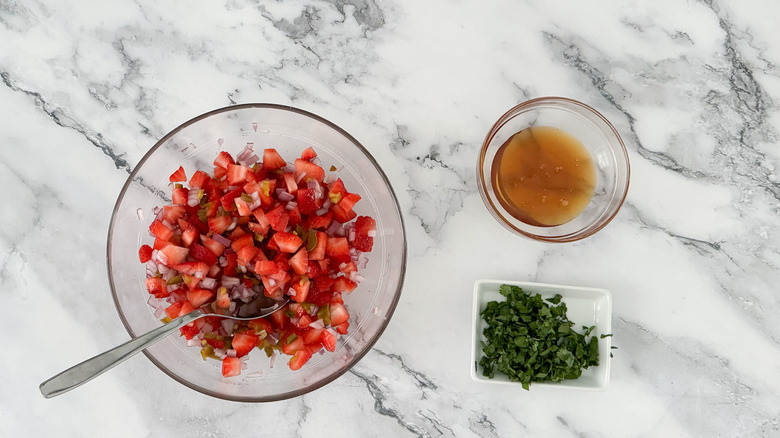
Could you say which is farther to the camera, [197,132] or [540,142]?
[540,142]

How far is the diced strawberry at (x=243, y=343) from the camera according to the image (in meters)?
1.42

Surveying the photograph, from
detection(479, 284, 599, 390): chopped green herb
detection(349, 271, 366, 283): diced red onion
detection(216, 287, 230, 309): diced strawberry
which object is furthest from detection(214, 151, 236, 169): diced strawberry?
detection(479, 284, 599, 390): chopped green herb

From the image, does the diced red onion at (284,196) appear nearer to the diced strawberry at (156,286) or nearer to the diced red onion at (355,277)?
the diced red onion at (355,277)

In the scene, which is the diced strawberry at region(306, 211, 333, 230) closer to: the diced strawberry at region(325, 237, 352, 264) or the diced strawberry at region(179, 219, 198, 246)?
the diced strawberry at region(325, 237, 352, 264)

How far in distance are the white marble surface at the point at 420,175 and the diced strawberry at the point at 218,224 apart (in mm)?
414

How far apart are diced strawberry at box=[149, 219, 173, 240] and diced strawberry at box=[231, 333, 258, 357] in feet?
0.96

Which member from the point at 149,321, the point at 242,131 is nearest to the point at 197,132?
the point at 242,131

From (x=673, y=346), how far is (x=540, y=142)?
2.32 ft

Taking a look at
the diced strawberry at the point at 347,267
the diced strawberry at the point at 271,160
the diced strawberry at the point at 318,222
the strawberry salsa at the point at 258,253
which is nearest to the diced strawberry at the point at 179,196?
the strawberry salsa at the point at 258,253

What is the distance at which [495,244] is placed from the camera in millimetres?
1680

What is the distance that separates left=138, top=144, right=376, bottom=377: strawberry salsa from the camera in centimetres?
140

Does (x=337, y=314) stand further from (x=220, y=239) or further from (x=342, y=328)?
(x=220, y=239)

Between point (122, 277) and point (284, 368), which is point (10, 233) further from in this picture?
point (284, 368)

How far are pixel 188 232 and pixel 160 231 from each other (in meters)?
0.07
